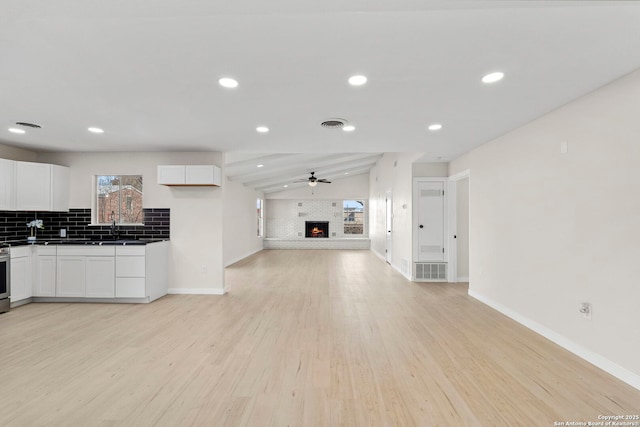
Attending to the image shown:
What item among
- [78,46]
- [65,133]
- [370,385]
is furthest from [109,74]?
[370,385]

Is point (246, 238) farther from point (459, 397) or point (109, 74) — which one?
point (459, 397)

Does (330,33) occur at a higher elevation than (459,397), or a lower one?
higher

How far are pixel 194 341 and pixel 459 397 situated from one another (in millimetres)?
2446

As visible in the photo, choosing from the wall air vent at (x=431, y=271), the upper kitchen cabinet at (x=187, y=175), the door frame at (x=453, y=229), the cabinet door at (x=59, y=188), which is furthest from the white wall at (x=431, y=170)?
the cabinet door at (x=59, y=188)

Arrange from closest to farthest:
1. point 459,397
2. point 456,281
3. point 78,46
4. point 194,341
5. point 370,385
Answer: point 78,46 < point 459,397 < point 370,385 < point 194,341 < point 456,281

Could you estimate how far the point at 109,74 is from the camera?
2340 millimetres

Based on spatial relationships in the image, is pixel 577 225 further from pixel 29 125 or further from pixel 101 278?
pixel 29 125

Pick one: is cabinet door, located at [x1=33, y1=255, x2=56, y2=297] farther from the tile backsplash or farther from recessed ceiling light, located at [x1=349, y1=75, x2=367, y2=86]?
recessed ceiling light, located at [x1=349, y1=75, x2=367, y2=86]

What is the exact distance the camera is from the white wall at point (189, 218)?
499 centimetres

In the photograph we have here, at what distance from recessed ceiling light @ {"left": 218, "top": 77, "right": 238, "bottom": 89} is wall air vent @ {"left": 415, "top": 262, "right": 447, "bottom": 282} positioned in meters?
4.88

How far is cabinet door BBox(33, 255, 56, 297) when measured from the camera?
14.7ft

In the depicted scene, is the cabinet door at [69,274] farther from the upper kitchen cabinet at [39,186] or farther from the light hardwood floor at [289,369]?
the upper kitchen cabinet at [39,186]

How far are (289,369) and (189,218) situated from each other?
3352 mm

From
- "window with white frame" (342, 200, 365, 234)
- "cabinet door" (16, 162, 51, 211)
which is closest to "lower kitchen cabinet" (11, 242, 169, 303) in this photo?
"cabinet door" (16, 162, 51, 211)
